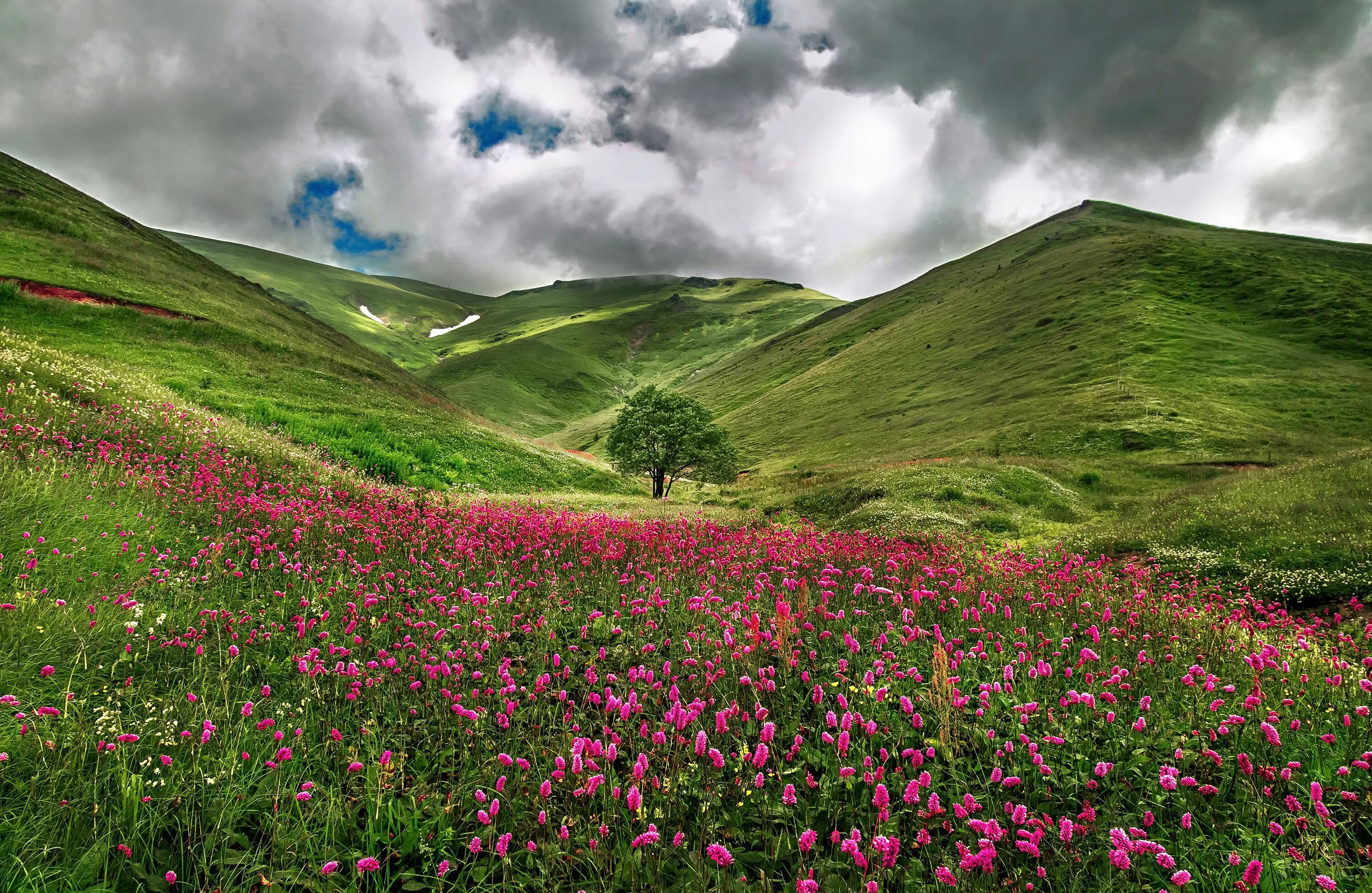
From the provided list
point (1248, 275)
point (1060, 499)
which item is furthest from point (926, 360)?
point (1060, 499)

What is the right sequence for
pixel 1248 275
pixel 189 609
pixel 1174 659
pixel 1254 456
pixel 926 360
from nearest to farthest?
1. pixel 189 609
2. pixel 1174 659
3. pixel 1254 456
4. pixel 1248 275
5. pixel 926 360

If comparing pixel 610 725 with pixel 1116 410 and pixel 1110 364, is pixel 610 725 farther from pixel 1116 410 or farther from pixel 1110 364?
pixel 1110 364

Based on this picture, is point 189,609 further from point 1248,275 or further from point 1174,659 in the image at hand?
point 1248,275

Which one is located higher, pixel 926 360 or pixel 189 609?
pixel 926 360

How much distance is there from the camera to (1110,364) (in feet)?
186

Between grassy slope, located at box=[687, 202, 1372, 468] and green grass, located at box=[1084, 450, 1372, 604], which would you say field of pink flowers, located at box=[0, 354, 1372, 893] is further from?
grassy slope, located at box=[687, 202, 1372, 468]

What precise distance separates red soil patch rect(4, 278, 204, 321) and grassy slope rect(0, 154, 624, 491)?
42cm

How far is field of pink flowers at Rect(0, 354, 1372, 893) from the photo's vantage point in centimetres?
305

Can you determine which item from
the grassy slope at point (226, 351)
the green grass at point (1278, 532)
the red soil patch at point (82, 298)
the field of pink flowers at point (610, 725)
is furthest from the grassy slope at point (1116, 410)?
the red soil patch at point (82, 298)

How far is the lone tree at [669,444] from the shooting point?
1780 inches

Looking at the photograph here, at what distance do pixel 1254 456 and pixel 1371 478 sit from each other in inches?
1018

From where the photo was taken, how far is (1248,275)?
75.0m

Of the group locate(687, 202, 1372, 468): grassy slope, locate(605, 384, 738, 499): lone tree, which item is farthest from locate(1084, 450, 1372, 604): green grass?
locate(605, 384, 738, 499): lone tree

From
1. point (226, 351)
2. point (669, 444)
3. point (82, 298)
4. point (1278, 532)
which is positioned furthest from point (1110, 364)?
point (82, 298)
